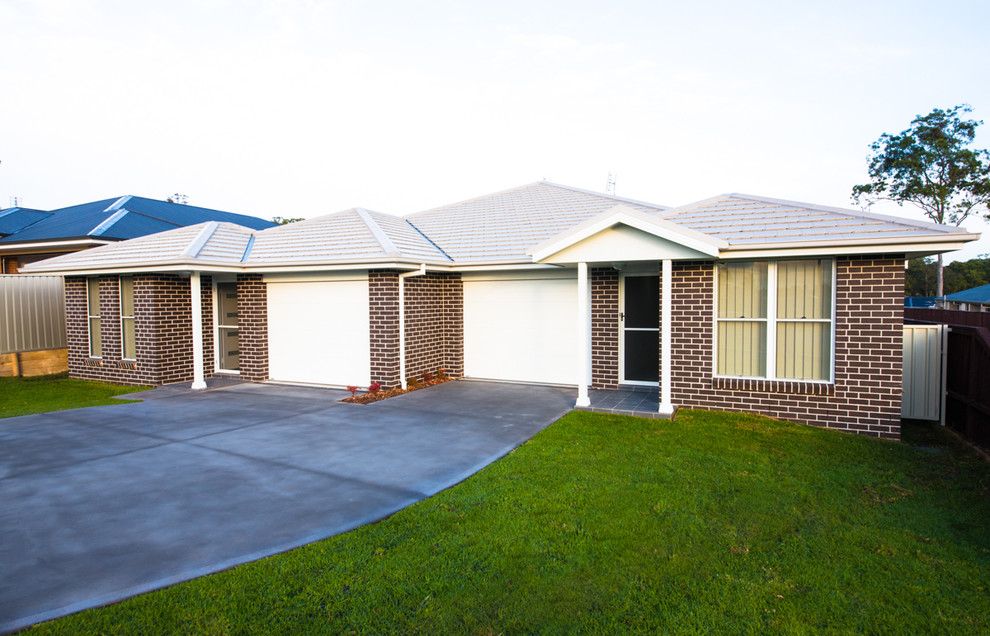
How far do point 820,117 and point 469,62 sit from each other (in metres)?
9.78

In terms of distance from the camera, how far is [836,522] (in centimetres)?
484

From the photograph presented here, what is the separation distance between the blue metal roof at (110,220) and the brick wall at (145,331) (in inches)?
215

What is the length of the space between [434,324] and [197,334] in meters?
5.21

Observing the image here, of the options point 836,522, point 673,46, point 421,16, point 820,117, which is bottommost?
point 836,522

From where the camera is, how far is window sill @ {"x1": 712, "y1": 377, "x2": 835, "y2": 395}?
832 cm

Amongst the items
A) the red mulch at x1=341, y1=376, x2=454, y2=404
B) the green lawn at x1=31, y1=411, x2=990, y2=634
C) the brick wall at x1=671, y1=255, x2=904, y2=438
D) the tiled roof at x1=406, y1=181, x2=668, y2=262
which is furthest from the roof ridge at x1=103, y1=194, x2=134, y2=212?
the brick wall at x1=671, y1=255, x2=904, y2=438

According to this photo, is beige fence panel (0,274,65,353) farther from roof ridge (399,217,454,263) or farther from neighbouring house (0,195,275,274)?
roof ridge (399,217,454,263)

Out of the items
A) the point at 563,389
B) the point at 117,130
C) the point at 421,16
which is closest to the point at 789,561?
the point at 563,389

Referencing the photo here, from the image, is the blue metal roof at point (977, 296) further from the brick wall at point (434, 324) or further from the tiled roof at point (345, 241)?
the tiled roof at point (345, 241)

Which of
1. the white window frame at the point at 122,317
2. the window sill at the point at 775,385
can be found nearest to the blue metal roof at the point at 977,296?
the window sill at the point at 775,385

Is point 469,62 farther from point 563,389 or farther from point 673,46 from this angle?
point 563,389

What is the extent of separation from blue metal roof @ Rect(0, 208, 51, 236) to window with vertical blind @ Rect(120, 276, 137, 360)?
12.9 metres

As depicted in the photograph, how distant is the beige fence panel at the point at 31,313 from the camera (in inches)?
546

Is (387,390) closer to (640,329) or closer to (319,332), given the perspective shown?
(319,332)
